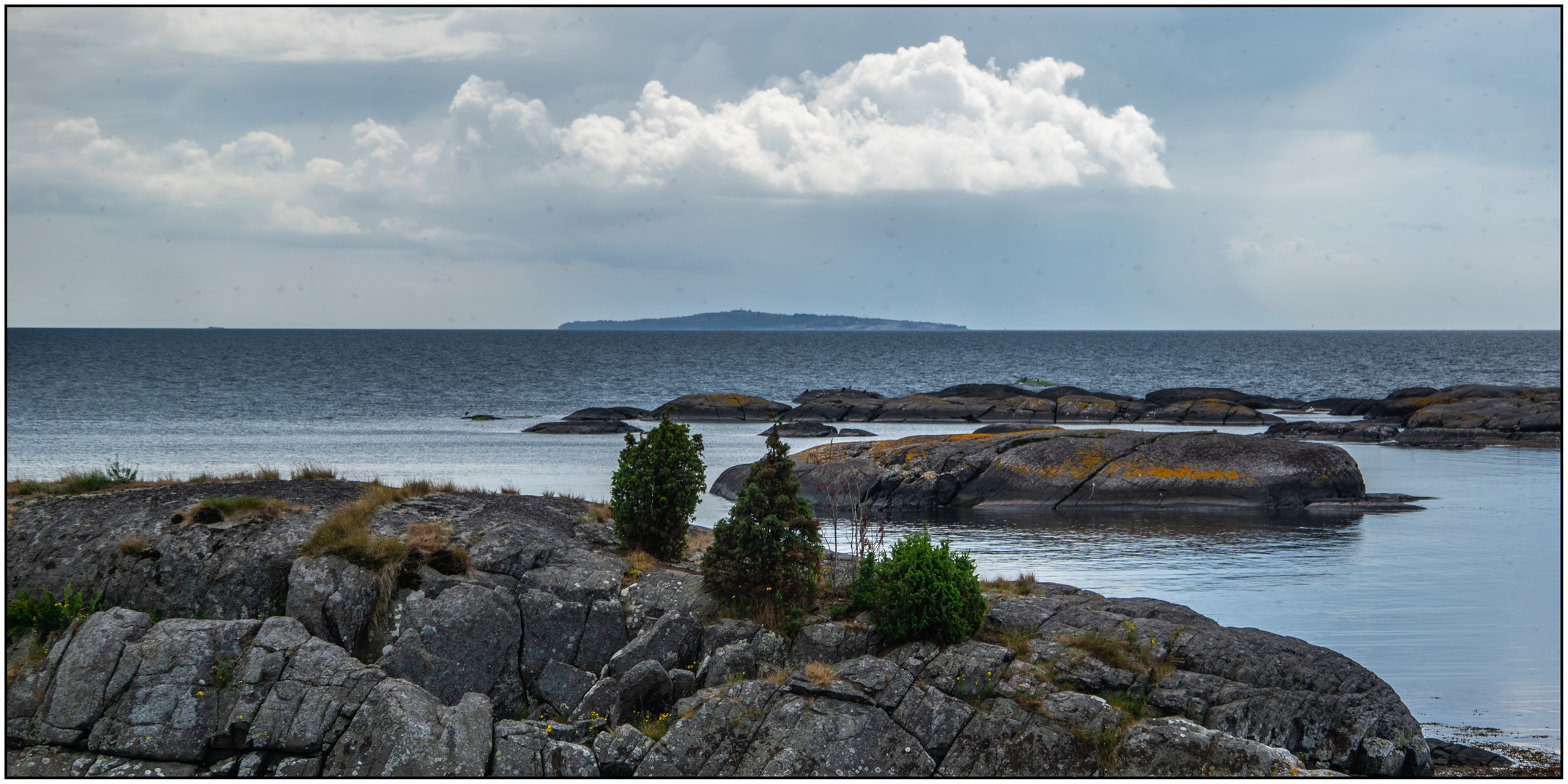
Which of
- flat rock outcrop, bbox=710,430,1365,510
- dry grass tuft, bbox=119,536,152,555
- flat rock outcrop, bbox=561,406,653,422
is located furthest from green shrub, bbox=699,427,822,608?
flat rock outcrop, bbox=561,406,653,422

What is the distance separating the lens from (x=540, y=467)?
4509cm

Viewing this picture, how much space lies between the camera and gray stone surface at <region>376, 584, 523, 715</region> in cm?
1488

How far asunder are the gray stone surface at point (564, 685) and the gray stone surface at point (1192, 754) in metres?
8.16

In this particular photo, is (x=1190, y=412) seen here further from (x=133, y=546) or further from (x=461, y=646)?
(x=133, y=546)

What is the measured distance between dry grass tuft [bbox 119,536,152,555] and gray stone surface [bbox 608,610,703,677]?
28.0 feet

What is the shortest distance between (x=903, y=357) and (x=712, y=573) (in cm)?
18271

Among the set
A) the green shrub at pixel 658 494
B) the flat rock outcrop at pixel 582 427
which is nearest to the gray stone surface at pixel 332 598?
the green shrub at pixel 658 494

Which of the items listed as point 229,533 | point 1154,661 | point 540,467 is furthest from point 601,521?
point 540,467

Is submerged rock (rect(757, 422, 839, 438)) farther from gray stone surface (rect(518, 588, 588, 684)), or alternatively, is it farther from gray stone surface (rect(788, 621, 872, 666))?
gray stone surface (rect(788, 621, 872, 666))

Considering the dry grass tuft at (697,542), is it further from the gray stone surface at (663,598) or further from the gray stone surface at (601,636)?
the gray stone surface at (601,636)

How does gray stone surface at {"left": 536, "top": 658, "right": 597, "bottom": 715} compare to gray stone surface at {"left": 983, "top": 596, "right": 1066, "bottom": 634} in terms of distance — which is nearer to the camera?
gray stone surface at {"left": 536, "top": 658, "right": 597, "bottom": 715}

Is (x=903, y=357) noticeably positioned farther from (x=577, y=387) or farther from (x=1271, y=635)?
(x=1271, y=635)

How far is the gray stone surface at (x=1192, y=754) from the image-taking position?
1207 cm

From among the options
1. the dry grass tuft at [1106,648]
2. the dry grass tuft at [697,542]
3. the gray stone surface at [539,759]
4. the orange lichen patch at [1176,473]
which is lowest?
the gray stone surface at [539,759]
